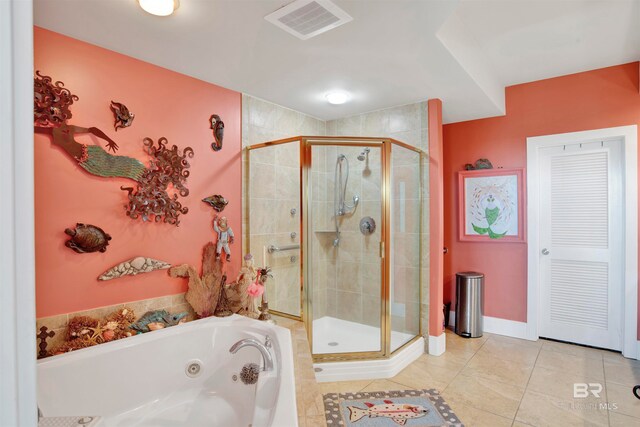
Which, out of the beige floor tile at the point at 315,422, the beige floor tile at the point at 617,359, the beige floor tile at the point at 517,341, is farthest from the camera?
the beige floor tile at the point at 517,341

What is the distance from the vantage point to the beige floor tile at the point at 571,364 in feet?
9.25

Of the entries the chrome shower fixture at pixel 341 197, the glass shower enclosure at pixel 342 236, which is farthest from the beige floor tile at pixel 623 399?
the chrome shower fixture at pixel 341 197

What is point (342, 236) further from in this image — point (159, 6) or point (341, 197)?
point (159, 6)

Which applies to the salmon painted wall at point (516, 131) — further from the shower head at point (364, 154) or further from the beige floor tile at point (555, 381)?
the shower head at point (364, 154)

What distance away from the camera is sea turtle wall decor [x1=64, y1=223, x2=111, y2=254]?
2.02m

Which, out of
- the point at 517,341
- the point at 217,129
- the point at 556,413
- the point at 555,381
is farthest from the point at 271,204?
the point at 517,341

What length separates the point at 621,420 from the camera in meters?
2.21

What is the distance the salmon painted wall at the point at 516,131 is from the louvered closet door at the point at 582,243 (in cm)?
22

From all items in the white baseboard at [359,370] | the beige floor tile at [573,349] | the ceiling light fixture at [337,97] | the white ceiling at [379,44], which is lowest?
the beige floor tile at [573,349]

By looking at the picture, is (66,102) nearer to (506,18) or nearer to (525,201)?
(506,18)

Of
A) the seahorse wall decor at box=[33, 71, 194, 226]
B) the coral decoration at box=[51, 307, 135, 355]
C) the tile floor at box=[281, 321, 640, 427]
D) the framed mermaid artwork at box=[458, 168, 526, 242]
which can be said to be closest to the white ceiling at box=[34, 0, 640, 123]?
the seahorse wall decor at box=[33, 71, 194, 226]

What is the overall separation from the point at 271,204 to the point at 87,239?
4.80ft

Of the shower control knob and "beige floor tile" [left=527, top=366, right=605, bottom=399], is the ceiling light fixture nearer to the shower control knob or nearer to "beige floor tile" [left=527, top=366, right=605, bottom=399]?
the shower control knob

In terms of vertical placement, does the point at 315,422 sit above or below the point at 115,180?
below
